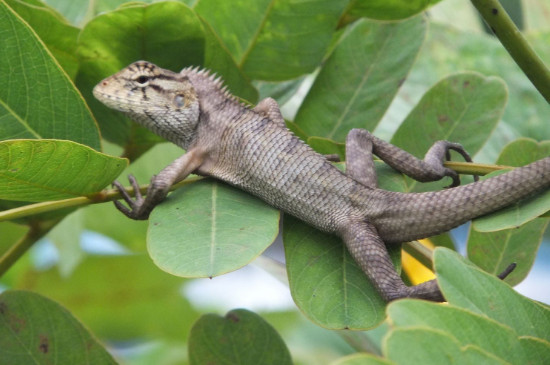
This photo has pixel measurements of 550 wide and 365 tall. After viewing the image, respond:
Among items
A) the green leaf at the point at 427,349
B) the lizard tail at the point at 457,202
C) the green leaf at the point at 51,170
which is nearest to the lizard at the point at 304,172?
the lizard tail at the point at 457,202

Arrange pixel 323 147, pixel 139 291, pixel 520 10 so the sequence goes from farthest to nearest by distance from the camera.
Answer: pixel 520 10, pixel 139 291, pixel 323 147

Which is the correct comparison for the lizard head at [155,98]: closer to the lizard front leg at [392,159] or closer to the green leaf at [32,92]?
the green leaf at [32,92]

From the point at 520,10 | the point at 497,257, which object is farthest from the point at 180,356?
the point at 520,10

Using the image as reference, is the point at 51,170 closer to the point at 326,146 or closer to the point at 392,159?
the point at 326,146

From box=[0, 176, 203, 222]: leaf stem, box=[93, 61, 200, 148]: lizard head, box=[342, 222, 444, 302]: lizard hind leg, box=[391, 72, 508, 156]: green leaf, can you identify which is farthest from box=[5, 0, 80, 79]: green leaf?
box=[391, 72, 508, 156]: green leaf

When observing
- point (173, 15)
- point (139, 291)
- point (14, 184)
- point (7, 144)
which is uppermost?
point (173, 15)

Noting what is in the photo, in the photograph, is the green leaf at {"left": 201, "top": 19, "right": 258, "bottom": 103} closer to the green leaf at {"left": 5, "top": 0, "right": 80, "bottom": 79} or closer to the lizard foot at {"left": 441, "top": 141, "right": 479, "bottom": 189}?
the green leaf at {"left": 5, "top": 0, "right": 80, "bottom": 79}

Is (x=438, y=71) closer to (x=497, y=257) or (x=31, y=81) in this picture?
(x=497, y=257)
